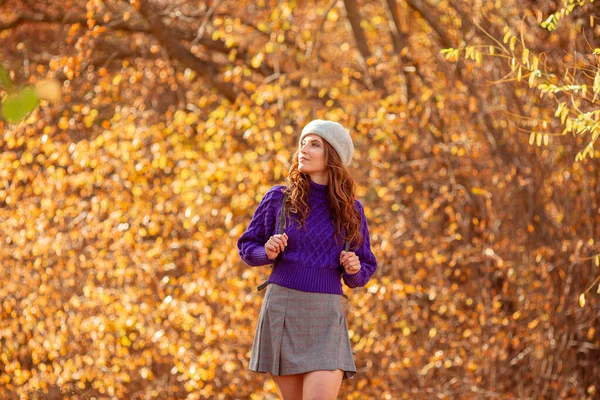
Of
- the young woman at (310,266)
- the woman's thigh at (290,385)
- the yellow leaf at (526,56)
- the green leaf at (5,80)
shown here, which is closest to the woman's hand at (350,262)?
the young woman at (310,266)

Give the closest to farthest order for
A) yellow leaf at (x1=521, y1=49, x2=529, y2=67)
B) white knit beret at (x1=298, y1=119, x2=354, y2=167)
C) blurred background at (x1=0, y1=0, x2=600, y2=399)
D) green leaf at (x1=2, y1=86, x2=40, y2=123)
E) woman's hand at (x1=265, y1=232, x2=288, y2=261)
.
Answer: green leaf at (x1=2, y1=86, x2=40, y2=123), woman's hand at (x1=265, y1=232, x2=288, y2=261), white knit beret at (x1=298, y1=119, x2=354, y2=167), yellow leaf at (x1=521, y1=49, x2=529, y2=67), blurred background at (x1=0, y1=0, x2=600, y2=399)

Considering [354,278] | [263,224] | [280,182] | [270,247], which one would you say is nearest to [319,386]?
[354,278]

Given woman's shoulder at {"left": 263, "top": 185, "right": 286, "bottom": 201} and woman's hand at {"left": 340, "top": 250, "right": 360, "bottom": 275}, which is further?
woman's shoulder at {"left": 263, "top": 185, "right": 286, "bottom": 201}

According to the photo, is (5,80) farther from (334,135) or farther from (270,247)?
(334,135)

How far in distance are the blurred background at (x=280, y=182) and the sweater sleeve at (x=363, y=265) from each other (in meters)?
3.49

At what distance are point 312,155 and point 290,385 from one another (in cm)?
91

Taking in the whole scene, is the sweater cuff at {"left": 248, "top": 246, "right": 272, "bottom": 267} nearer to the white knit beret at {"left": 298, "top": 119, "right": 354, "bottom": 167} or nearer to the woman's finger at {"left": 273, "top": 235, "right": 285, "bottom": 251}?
the woman's finger at {"left": 273, "top": 235, "right": 285, "bottom": 251}

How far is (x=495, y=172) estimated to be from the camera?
752 centimetres

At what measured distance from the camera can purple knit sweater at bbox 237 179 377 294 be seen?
11.3 feet

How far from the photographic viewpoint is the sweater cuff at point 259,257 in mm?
3420

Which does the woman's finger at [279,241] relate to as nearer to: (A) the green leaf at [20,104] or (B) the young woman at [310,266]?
(B) the young woman at [310,266]

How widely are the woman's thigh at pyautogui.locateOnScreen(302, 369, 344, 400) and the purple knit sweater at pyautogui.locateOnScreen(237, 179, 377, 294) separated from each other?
32cm

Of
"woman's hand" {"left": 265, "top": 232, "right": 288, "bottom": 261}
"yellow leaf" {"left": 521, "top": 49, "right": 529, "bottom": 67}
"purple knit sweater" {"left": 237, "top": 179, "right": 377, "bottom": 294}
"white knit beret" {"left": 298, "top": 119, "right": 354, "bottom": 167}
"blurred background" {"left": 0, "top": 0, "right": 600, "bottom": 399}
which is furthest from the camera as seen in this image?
"blurred background" {"left": 0, "top": 0, "right": 600, "bottom": 399}

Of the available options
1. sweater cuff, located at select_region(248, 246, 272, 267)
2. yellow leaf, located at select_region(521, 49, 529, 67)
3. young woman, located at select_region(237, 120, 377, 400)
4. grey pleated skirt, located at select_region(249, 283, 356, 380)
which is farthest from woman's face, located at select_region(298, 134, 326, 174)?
yellow leaf, located at select_region(521, 49, 529, 67)
